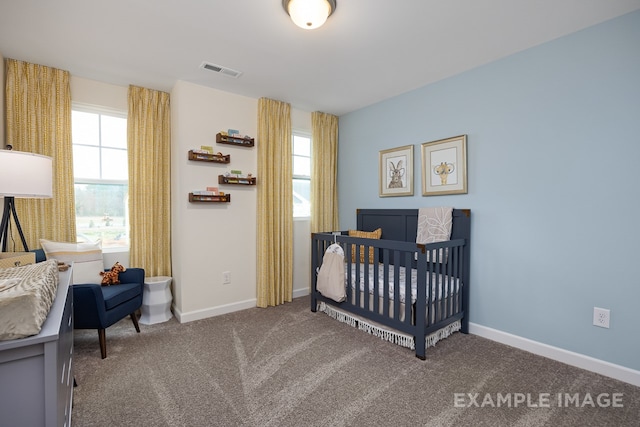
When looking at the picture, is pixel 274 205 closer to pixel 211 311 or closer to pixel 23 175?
pixel 211 311

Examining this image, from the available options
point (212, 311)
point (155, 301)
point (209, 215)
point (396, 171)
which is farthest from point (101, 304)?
point (396, 171)

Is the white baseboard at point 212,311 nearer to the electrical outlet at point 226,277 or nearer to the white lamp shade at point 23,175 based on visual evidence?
the electrical outlet at point 226,277

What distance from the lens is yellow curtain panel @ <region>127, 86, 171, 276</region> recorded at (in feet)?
9.60

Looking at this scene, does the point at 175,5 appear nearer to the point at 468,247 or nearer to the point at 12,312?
the point at 12,312

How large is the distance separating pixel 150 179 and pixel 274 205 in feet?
4.13

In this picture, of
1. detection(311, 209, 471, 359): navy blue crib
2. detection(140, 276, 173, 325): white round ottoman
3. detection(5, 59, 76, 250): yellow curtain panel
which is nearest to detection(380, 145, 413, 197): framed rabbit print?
detection(311, 209, 471, 359): navy blue crib

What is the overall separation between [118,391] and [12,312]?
4.51ft

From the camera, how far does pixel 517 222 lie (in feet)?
7.76

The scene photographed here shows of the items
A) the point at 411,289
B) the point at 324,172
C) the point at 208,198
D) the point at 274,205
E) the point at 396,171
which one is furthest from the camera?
the point at 324,172

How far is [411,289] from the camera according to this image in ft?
7.50

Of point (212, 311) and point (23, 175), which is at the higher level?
point (23, 175)

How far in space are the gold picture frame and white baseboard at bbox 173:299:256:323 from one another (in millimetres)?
2178

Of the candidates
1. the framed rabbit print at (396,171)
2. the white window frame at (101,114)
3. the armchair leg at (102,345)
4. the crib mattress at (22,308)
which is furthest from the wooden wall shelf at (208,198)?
the crib mattress at (22,308)

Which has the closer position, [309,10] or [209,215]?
[309,10]
